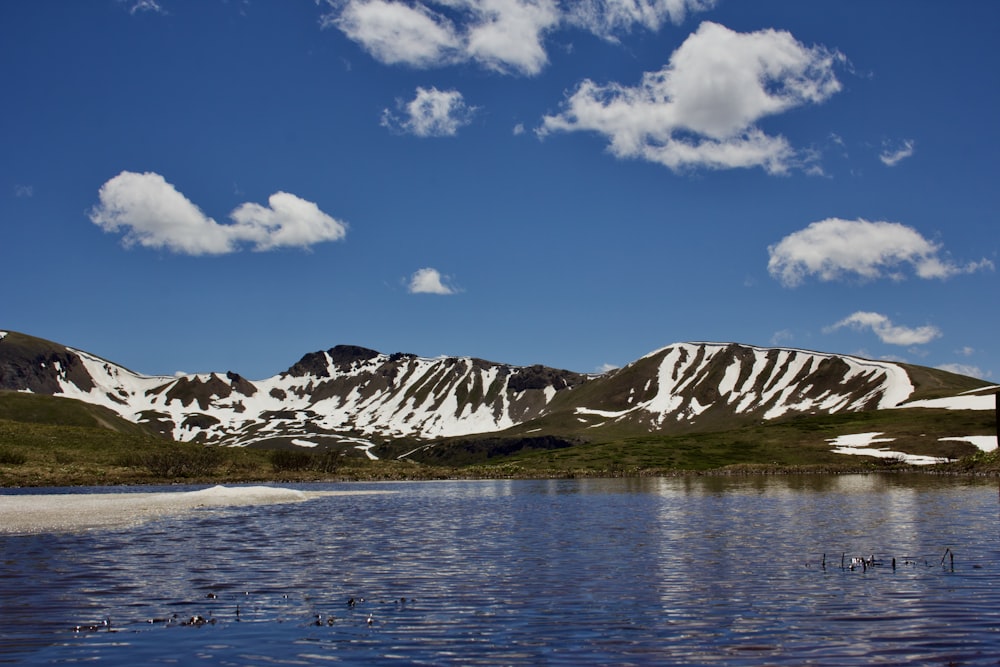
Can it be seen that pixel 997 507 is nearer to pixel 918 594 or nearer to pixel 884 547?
pixel 884 547

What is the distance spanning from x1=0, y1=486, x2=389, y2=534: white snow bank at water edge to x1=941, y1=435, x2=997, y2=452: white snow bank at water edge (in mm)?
136593

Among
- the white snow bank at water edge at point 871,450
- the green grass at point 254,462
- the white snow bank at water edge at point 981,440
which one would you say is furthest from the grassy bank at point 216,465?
the white snow bank at water edge at point 981,440

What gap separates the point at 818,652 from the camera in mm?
19281

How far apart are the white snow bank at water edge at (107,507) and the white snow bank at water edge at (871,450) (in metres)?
120

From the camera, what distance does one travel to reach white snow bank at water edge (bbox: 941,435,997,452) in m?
168

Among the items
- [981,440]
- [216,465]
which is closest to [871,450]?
[981,440]

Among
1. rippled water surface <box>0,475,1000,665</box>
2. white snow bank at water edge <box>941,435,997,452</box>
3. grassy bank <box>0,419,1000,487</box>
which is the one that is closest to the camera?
rippled water surface <box>0,475,1000,665</box>

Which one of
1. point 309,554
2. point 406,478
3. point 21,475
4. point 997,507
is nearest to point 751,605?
point 309,554

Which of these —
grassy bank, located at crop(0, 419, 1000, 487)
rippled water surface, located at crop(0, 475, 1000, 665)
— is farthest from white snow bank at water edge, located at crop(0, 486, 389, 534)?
grassy bank, located at crop(0, 419, 1000, 487)

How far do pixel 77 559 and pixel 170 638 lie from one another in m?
19.4

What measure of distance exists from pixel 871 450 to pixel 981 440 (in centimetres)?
2108

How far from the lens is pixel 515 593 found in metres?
28.3

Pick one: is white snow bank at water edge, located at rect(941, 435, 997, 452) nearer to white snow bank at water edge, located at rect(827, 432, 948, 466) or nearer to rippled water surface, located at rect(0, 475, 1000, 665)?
white snow bank at water edge, located at rect(827, 432, 948, 466)

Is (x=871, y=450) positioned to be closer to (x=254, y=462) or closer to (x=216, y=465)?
(x=254, y=462)
